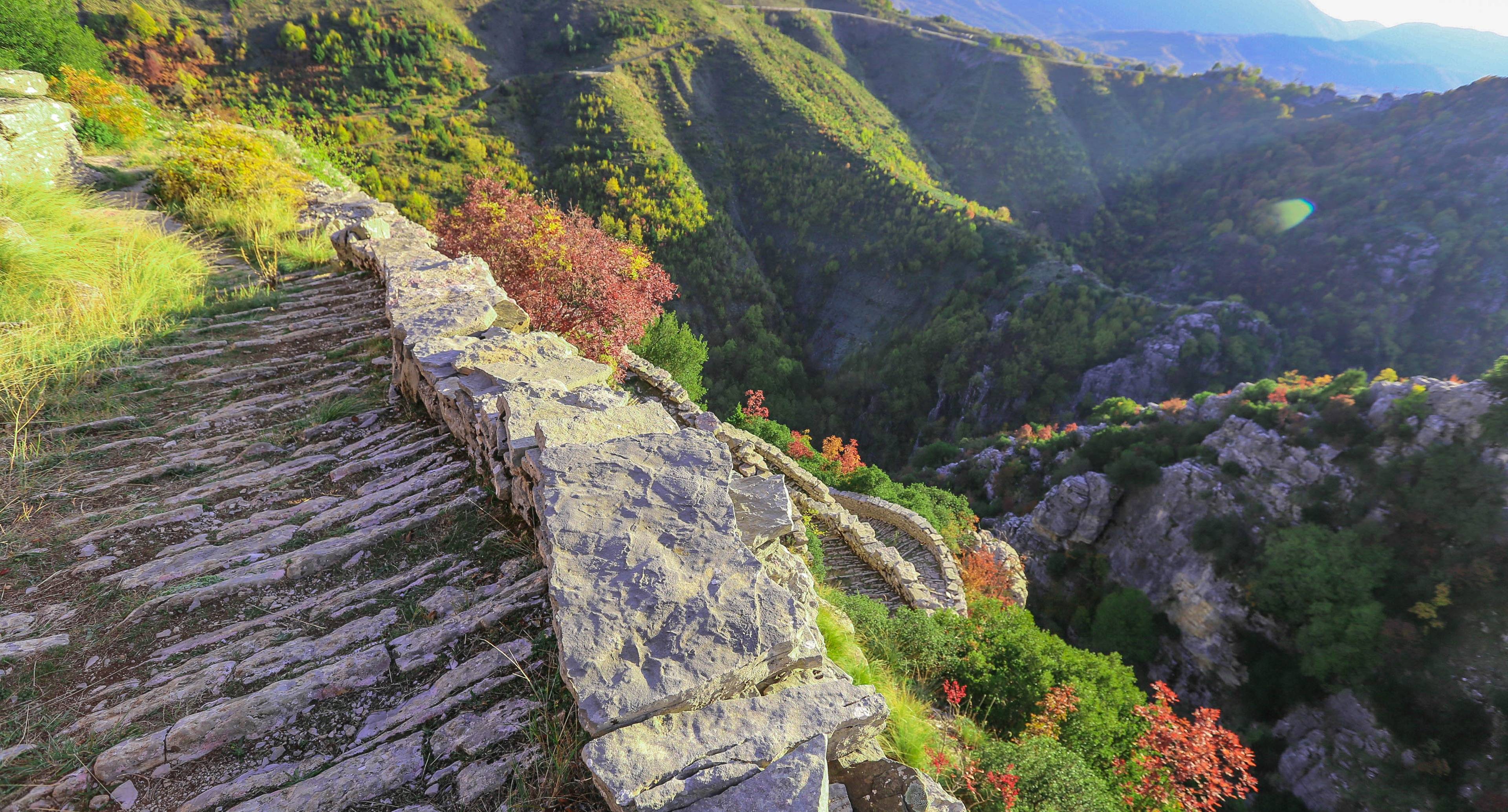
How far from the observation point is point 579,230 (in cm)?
1000

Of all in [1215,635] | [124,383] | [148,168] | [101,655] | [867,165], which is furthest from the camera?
[867,165]

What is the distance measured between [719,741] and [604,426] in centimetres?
197

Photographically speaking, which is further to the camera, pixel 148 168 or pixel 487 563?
pixel 148 168

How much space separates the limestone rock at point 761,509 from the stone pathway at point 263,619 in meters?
1.13

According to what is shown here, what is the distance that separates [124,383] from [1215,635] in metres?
32.2

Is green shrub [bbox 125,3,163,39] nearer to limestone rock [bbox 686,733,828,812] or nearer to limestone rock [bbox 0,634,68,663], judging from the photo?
limestone rock [bbox 0,634,68,663]

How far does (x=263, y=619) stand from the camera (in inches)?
115

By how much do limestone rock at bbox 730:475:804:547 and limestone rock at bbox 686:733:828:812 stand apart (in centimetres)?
110

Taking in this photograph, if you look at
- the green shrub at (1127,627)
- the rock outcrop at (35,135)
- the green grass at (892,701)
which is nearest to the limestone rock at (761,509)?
the green grass at (892,701)

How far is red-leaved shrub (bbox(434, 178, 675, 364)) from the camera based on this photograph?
362 inches

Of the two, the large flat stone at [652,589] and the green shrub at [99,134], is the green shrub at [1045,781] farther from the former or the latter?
the green shrub at [99,134]

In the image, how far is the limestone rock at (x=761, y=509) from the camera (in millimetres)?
3178

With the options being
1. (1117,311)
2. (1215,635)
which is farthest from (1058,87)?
(1215,635)

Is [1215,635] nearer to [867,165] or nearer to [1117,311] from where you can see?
[1117,311]
